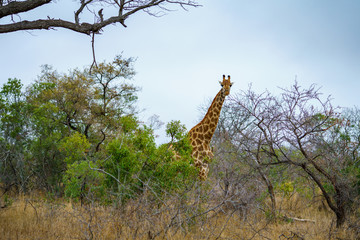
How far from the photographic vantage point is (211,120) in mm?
11617

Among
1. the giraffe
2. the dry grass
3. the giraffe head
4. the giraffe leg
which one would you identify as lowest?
the dry grass

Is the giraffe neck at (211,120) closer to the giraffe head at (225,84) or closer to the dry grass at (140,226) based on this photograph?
the giraffe head at (225,84)

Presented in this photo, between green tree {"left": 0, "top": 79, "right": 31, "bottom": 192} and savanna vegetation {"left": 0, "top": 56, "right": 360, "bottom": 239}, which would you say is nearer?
savanna vegetation {"left": 0, "top": 56, "right": 360, "bottom": 239}

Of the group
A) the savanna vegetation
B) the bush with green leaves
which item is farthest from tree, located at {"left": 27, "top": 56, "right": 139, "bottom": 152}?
the bush with green leaves

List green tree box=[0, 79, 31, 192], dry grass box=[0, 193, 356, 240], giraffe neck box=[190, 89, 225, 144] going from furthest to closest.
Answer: green tree box=[0, 79, 31, 192] < giraffe neck box=[190, 89, 225, 144] < dry grass box=[0, 193, 356, 240]

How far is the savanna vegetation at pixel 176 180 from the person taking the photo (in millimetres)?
6371

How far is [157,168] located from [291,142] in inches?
108

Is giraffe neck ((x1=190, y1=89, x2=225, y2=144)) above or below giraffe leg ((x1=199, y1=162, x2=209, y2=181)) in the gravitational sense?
above

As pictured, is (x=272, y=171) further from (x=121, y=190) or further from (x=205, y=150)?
(x=121, y=190)

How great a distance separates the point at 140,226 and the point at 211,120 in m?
6.10

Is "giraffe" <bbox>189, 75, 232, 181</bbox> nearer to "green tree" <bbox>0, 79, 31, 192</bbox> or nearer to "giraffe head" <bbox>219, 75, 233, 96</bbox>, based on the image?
"giraffe head" <bbox>219, 75, 233, 96</bbox>

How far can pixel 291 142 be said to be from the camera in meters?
7.75

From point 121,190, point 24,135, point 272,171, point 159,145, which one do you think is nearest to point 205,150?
point 272,171

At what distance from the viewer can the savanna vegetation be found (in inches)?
251
